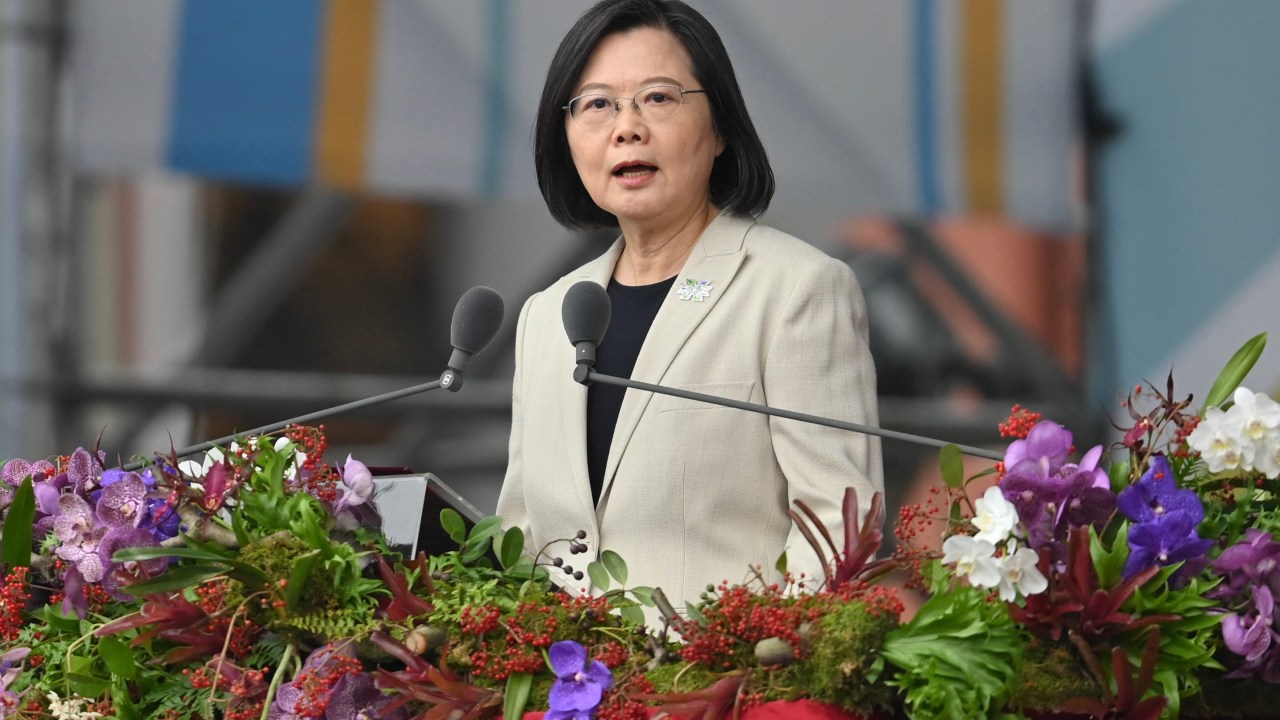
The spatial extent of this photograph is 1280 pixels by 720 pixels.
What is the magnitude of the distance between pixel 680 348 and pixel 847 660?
753 mm

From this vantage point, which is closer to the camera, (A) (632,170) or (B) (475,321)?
A: (B) (475,321)

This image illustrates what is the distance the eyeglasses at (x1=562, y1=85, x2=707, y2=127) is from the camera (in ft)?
7.17

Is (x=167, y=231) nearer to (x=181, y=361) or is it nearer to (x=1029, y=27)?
(x=181, y=361)

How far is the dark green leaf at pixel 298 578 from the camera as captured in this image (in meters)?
1.64

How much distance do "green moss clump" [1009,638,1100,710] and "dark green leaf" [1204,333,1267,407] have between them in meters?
0.37

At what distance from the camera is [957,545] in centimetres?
150

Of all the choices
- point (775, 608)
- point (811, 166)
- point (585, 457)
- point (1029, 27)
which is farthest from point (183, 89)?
point (775, 608)

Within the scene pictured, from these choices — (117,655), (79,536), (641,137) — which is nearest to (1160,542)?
(641,137)

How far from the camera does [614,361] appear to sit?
2225 mm

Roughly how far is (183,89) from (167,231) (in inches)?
16.1

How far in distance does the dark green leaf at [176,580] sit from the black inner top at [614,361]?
61cm

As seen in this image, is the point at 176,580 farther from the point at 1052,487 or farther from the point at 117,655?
the point at 1052,487

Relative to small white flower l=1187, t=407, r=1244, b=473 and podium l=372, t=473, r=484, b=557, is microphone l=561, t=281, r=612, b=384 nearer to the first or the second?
podium l=372, t=473, r=484, b=557

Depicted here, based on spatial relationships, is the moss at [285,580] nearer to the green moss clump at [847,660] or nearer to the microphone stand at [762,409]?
the microphone stand at [762,409]
